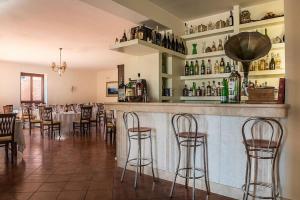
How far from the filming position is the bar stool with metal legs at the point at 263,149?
6.93 ft

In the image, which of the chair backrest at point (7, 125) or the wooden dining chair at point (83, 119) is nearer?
the chair backrest at point (7, 125)

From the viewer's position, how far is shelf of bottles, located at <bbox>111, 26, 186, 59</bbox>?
3172 millimetres

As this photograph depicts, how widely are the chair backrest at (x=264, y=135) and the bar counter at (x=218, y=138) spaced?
1.9 inches

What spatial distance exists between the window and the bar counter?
7.68 meters

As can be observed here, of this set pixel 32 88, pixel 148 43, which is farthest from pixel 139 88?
pixel 32 88

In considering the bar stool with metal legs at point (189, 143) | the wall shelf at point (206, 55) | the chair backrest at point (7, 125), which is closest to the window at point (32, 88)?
the chair backrest at point (7, 125)

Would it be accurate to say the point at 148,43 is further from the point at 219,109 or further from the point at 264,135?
the point at 264,135

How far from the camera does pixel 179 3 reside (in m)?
3.38

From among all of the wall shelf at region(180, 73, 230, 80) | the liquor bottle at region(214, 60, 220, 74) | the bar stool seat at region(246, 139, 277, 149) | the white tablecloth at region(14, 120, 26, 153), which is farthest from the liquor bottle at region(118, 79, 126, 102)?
the white tablecloth at region(14, 120, 26, 153)

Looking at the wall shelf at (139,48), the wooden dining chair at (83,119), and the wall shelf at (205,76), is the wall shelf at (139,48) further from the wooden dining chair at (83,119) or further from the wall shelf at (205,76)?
the wooden dining chair at (83,119)

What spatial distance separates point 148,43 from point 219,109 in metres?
1.35

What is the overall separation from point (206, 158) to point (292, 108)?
106cm

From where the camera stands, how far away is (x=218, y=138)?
2654 millimetres

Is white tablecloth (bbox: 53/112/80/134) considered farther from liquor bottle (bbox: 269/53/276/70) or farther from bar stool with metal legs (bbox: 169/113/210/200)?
liquor bottle (bbox: 269/53/276/70)
